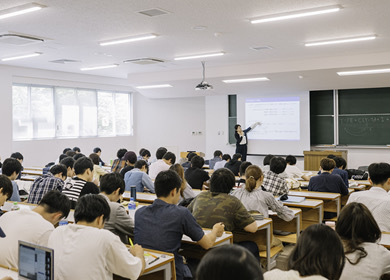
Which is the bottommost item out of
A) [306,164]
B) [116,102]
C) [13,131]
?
[306,164]

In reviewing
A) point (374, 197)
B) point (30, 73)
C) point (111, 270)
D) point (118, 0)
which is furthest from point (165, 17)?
point (30, 73)

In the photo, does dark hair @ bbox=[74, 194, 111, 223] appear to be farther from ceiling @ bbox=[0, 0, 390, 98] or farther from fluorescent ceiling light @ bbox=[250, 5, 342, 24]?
fluorescent ceiling light @ bbox=[250, 5, 342, 24]

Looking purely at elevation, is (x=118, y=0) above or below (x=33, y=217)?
above

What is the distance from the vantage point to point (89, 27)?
22.4ft

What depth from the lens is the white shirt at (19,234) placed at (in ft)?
8.71

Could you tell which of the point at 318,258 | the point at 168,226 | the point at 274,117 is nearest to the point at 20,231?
the point at 168,226

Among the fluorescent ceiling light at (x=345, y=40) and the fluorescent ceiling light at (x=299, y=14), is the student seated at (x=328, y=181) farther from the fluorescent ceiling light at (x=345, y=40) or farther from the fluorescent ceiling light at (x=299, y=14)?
the fluorescent ceiling light at (x=345, y=40)

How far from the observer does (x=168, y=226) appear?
3.05m

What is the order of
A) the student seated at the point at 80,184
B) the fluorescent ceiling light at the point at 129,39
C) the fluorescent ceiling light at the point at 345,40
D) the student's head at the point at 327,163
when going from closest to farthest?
the student seated at the point at 80,184 → the student's head at the point at 327,163 → the fluorescent ceiling light at the point at 129,39 → the fluorescent ceiling light at the point at 345,40

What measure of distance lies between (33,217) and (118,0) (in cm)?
353

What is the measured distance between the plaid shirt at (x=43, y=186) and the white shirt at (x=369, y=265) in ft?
11.5

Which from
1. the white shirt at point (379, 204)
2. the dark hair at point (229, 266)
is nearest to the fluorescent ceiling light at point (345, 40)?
the white shirt at point (379, 204)

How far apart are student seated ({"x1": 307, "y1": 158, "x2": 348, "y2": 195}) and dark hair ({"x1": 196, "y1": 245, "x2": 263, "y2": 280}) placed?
500 cm

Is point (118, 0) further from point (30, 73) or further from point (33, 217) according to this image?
point (30, 73)
